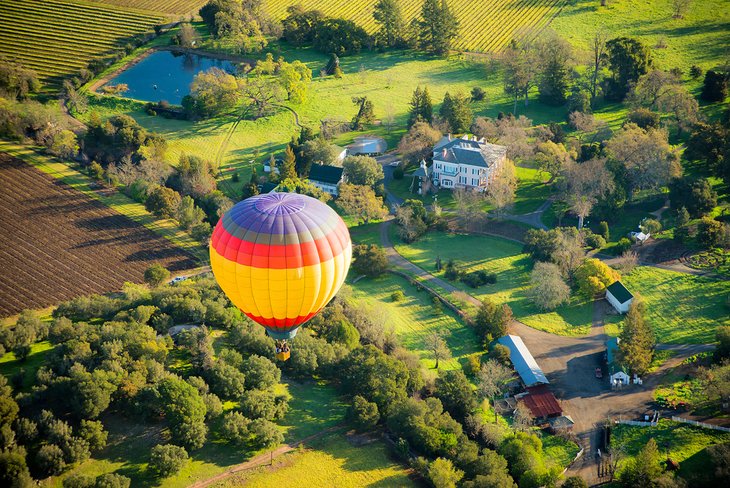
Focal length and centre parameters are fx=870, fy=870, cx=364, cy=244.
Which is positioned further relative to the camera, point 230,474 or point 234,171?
point 234,171

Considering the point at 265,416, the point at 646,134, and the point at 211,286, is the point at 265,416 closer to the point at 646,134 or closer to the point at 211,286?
the point at 211,286

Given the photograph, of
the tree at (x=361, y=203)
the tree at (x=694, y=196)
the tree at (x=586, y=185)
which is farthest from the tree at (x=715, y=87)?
the tree at (x=361, y=203)

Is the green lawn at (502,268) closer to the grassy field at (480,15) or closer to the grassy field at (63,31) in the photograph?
the grassy field at (480,15)

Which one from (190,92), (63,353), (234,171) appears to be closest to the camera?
(63,353)

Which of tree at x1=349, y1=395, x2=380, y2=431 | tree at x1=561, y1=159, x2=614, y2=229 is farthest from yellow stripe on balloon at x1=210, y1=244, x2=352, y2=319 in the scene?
tree at x1=561, y1=159, x2=614, y2=229

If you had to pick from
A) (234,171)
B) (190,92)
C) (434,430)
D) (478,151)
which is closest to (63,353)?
(434,430)

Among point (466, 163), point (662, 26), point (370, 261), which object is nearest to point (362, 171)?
point (466, 163)

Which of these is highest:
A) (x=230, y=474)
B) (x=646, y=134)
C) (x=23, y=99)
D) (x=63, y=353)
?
(x=23, y=99)
